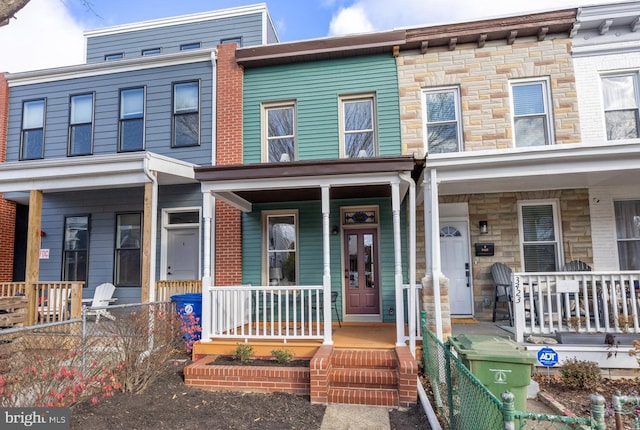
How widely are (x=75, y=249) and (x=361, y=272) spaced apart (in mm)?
6847

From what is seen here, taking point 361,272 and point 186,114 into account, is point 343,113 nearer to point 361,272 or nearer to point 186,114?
point 361,272

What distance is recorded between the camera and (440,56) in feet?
27.2

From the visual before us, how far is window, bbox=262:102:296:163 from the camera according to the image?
8.75 meters

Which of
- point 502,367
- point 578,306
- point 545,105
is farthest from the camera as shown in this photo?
point 545,105

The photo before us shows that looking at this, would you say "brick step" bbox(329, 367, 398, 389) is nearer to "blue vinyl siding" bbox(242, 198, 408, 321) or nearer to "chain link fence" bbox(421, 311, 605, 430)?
"chain link fence" bbox(421, 311, 605, 430)

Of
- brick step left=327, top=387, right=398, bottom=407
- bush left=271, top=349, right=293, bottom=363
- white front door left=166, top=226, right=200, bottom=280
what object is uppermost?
white front door left=166, top=226, right=200, bottom=280

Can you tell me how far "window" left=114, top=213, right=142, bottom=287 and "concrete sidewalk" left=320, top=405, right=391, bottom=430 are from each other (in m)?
6.03

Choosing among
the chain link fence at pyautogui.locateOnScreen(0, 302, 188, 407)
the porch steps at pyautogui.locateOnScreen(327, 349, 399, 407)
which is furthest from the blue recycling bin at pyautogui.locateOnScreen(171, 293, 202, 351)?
the porch steps at pyautogui.locateOnScreen(327, 349, 399, 407)

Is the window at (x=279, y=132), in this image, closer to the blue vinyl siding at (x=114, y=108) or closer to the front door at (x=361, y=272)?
the blue vinyl siding at (x=114, y=108)

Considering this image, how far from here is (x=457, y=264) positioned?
8141 mm

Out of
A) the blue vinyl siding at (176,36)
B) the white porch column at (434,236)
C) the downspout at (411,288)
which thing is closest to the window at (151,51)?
the blue vinyl siding at (176,36)

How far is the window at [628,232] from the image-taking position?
25.0 feet

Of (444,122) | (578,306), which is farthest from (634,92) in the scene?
(578,306)

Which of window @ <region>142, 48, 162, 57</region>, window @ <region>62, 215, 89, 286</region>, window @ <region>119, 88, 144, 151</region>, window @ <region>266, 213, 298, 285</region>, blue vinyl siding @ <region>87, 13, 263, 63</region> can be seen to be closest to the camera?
window @ <region>266, 213, 298, 285</region>
